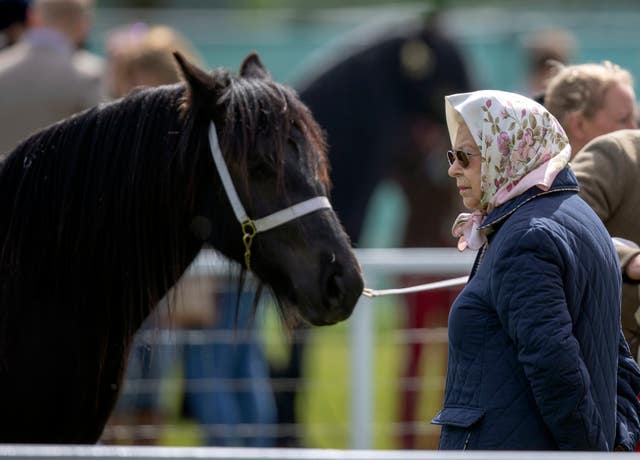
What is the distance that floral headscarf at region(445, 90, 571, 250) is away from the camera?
9.97ft

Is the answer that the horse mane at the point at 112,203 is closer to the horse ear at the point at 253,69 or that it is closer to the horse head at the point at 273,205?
the horse head at the point at 273,205

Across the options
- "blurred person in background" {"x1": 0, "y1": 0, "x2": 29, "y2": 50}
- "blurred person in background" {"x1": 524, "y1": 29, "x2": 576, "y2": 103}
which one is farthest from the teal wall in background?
"blurred person in background" {"x1": 0, "y1": 0, "x2": 29, "y2": 50}

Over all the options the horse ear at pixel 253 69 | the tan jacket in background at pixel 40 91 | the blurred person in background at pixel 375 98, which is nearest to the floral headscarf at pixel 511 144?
the horse ear at pixel 253 69

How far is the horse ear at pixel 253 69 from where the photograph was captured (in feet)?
12.6

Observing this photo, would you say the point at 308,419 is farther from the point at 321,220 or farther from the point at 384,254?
the point at 321,220

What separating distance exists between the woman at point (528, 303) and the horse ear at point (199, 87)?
790mm

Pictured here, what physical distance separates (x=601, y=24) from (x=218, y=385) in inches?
235

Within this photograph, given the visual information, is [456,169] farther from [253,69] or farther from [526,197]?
[253,69]

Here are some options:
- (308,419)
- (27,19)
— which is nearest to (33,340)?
(308,419)

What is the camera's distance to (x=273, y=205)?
3578 mm

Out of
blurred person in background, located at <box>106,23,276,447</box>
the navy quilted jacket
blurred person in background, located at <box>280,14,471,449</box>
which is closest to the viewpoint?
the navy quilted jacket

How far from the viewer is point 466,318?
3004 mm

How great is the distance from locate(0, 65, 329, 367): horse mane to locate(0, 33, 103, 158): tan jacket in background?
281 cm

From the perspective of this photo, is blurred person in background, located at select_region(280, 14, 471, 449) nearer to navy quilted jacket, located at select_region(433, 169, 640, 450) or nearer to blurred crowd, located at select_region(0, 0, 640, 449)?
blurred crowd, located at select_region(0, 0, 640, 449)
